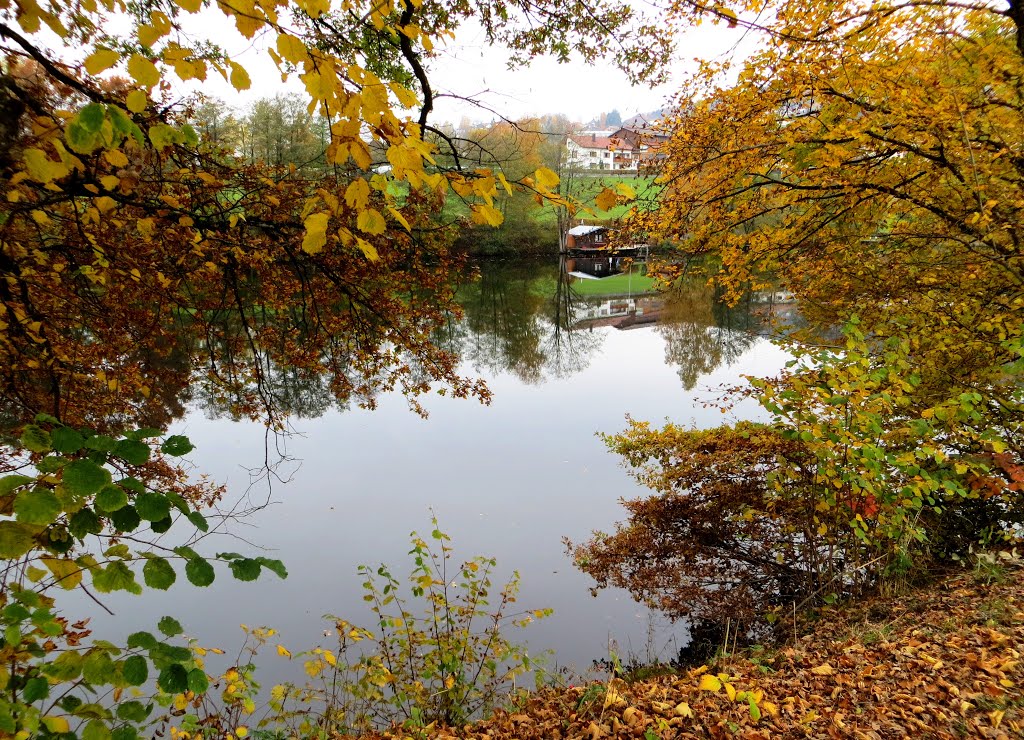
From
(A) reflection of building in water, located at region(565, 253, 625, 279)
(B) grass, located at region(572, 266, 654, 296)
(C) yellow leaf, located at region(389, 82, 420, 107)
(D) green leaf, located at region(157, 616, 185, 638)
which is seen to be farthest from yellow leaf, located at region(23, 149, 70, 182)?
(A) reflection of building in water, located at region(565, 253, 625, 279)

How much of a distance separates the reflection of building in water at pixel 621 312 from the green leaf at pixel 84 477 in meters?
25.2

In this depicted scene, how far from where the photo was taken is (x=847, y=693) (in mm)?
3371

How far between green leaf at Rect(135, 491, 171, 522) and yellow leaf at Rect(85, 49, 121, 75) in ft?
3.44

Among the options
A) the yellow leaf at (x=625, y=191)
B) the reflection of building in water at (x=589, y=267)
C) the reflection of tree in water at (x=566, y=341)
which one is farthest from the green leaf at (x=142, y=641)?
the reflection of building in water at (x=589, y=267)

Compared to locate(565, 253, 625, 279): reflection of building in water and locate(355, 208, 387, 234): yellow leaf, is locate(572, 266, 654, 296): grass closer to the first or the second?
locate(565, 253, 625, 279): reflection of building in water

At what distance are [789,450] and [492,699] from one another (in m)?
4.58

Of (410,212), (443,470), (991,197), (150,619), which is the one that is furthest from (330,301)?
(991,197)

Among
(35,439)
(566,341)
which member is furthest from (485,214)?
(566,341)

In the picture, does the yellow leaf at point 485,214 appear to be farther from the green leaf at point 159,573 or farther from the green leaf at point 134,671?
the green leaf at point 134,671

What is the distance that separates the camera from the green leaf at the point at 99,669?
1613 millimetres

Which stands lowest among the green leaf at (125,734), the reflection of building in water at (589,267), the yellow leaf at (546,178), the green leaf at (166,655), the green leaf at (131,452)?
the green leaf at (125,734)

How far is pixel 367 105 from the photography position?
1467mm

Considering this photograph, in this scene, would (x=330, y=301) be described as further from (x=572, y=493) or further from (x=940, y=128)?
(x=940, y=128)

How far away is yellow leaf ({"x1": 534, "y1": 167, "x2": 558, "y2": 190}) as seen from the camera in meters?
1.73
